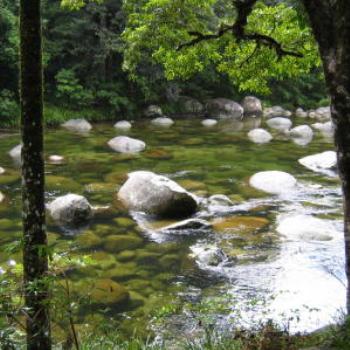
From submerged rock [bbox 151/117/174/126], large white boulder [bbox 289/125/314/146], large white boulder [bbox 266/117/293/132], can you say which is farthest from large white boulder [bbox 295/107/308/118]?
submerged rock [bbox 151/117/174/126]

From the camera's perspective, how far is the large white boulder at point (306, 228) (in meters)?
9.27

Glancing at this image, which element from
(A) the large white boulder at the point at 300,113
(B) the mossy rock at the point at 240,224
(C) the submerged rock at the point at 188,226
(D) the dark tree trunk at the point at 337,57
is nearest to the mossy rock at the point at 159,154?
(B) the mossy rock at the point at 240,224

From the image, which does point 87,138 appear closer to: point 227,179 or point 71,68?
point 71,68

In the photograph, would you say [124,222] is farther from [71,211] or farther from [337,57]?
[337,57]

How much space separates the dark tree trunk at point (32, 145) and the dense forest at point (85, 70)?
17.3m

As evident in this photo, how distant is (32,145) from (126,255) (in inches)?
201

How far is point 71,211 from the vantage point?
32.3ft

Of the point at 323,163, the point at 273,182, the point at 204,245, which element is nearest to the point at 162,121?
the point at 323,163

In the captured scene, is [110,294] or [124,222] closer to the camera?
[110,294]

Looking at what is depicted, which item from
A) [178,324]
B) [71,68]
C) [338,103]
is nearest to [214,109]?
[71,68]

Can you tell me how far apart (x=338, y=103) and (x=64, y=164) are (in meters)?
11.9

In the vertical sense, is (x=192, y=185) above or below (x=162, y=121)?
below

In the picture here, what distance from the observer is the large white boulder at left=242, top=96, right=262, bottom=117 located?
29969mm

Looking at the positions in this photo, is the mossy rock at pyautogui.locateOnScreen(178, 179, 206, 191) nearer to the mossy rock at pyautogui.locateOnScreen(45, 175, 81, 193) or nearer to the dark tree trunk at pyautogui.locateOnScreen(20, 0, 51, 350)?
the mossy rock at pyautogui.locateOnScreen(45, 175, 81, 193)
